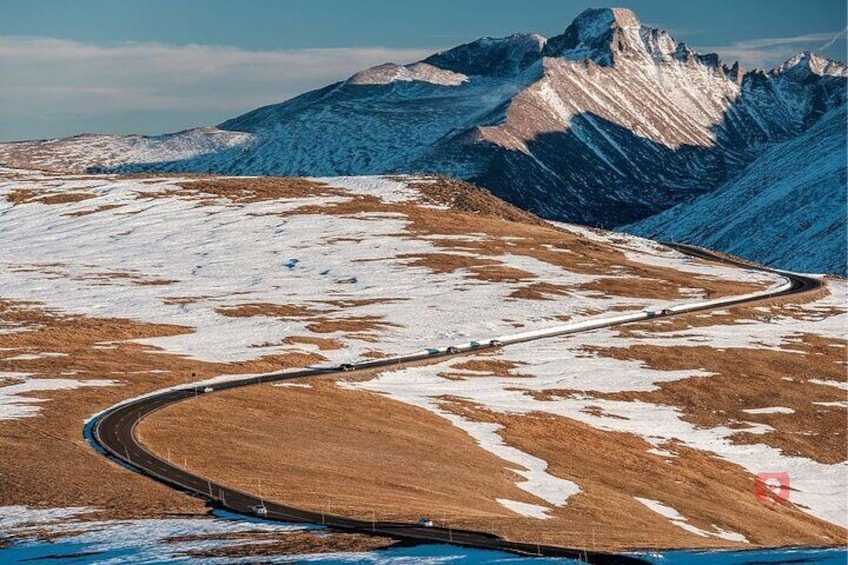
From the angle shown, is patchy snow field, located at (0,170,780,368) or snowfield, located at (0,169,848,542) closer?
snowfield, located at (0,169,848,542)

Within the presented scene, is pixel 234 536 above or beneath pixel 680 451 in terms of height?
above

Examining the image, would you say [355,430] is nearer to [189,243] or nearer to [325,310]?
[325,310]

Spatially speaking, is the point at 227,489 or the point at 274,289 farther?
the point at 274,289

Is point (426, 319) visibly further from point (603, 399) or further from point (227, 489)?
point (227, 489)

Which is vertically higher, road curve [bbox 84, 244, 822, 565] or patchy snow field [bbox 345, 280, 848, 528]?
road curve [bbox 84, 244, 822, 565]

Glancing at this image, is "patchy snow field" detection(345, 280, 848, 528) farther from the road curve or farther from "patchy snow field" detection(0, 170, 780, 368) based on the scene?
the road curve

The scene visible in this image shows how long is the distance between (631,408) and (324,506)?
52.3m

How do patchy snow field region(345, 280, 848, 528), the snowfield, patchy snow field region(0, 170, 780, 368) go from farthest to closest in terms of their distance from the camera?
patchy snow field region(0, 170, 780, 368)
the snowfield
patchy snow field region(345, 280, 848, 528)

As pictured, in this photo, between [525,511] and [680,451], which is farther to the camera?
[680,451]

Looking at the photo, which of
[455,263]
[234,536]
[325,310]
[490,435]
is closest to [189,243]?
[455,263]

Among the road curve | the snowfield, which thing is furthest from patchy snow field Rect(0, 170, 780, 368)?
the road curve

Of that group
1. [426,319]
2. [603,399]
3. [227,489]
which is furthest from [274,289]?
[227,489]

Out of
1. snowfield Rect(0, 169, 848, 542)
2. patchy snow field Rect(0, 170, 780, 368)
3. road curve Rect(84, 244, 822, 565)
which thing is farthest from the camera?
patchy snow field Rect(0, 170, 780, 368)

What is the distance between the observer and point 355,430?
85062mm
